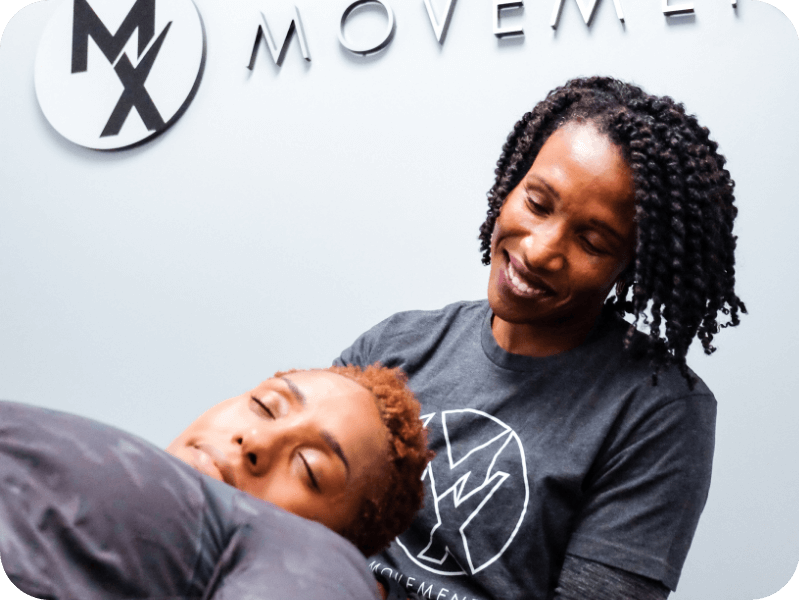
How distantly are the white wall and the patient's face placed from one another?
0.82 m

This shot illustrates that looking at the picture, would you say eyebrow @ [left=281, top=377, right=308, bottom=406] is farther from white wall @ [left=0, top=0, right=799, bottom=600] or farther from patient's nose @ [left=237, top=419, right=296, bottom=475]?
white wall @ [left=0, top=0, right=799, bottom=600]

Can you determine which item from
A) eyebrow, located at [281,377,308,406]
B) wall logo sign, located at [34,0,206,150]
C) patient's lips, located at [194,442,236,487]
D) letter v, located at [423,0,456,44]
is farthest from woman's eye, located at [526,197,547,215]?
wall logo sign, located at [34,0,206,150]

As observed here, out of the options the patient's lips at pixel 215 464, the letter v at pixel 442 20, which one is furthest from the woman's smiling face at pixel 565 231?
the letter v at pixel 442 20

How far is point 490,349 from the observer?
3.50 ft

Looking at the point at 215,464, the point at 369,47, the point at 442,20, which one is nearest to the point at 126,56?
the point at 369,47

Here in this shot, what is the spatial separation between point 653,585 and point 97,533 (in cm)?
68

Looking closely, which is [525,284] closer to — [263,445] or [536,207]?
[536,207]

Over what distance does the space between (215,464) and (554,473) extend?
44 centimetres

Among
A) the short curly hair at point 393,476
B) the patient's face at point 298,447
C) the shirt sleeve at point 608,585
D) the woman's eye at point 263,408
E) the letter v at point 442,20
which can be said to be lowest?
the shirt sleeve at point 608,585

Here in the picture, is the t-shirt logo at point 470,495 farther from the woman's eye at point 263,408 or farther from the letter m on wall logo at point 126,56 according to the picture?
the letter m on wall logo at point 126,56

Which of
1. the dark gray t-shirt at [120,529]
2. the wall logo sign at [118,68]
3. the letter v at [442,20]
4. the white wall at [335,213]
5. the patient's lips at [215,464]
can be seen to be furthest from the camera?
the wall logo sign at [118,68]

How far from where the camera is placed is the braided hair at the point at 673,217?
0.90 meters

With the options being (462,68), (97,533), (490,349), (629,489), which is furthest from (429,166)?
(97,533)

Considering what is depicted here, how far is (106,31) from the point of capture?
6.35 ft
